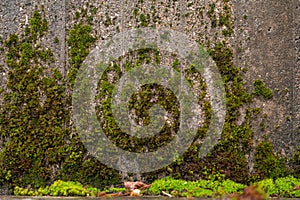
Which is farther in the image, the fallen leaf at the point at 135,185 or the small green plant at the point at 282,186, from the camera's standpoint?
the fallen leaf at the point at 135,185

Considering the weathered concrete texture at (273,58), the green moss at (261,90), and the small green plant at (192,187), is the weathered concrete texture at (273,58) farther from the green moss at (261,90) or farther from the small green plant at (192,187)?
the small green plant at (192,187)

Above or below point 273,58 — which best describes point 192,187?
below

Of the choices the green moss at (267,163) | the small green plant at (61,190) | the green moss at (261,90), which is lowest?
the small green plant at (61,190)

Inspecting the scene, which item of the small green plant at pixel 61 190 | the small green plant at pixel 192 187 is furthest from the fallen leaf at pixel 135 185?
the small green plant at pixel 61 190

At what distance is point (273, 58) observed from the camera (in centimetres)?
294

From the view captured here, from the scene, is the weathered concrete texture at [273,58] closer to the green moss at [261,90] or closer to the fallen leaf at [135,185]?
the green moss at [261,90]

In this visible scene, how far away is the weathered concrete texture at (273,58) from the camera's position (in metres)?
2.91

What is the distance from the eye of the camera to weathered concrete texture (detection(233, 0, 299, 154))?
2912 mm

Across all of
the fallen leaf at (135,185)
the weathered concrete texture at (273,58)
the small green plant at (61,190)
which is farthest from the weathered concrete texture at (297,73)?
the small green plant at (61,190)

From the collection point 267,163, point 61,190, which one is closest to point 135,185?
point 61,190

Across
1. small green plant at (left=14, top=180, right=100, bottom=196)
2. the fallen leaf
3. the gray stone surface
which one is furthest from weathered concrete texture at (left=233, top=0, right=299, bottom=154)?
small green plant at (left=14, top=180, right=100, bottom=196)

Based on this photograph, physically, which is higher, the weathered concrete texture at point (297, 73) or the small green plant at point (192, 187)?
the weathered concrete texture at point (297, 73)

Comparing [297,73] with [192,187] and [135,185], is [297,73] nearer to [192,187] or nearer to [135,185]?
[192,187]

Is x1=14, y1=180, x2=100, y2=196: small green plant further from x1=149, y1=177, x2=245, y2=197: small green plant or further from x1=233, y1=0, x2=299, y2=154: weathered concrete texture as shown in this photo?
x1=233, y1=0, x2=299, y2=154: weathered concrete texture
